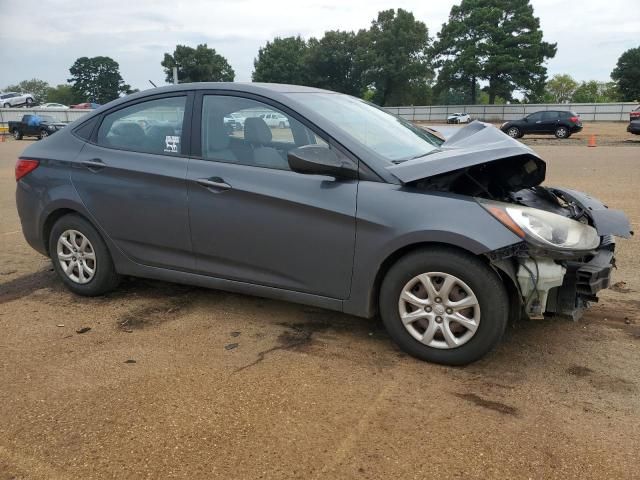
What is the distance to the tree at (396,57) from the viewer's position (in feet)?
228

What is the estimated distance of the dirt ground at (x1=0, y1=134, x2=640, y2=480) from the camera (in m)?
2.46

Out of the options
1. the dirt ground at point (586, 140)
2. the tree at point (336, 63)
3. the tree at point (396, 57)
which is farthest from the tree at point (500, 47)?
the dirt ground at point (586, 140)

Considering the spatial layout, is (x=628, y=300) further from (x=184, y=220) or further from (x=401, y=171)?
(x=184, y=220)

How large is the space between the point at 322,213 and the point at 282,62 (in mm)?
82799

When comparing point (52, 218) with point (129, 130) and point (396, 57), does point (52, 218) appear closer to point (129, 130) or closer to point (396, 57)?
point (129, 130)

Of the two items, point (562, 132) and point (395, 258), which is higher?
point (562, 132)

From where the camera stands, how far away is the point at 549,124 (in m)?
27.0

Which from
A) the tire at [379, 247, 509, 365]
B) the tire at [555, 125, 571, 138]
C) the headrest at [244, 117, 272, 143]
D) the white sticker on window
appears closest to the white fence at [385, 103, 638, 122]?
the tire at [555, 125, 571, 138]

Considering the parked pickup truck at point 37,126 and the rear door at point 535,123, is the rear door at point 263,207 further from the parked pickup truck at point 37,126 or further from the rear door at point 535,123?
the parked pickup truck at point 37,126

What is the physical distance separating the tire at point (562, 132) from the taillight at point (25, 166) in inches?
1042

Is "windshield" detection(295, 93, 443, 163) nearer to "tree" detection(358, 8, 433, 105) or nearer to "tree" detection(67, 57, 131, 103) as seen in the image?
"tree" detection(358, 8, 433, 105)

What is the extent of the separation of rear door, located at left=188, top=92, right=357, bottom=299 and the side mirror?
7cm

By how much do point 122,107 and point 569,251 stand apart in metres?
3.44

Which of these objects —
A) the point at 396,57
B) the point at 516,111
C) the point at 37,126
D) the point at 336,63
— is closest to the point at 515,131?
the point at 516,111
